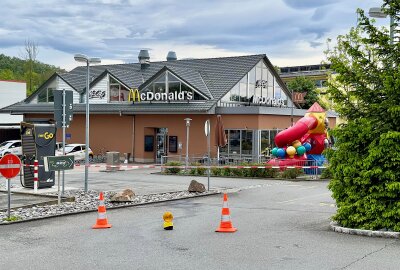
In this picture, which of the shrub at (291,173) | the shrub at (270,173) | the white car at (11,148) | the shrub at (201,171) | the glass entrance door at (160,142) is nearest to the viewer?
the shrub at (291,173)

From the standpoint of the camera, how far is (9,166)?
14148mm

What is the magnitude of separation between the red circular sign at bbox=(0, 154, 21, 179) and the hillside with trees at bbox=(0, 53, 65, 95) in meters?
70.9

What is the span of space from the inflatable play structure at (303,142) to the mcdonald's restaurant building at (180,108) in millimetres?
5378

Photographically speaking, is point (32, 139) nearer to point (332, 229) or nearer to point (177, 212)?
point (177, 212)

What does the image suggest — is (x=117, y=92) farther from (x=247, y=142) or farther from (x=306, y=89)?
(x=306, y=89)

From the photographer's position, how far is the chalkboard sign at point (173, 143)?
42.0 m

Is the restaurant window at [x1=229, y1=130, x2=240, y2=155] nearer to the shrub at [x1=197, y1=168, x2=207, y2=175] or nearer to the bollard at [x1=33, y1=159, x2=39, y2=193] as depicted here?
the shrub at [x1=197, y1=168, x2=207, y2=175]

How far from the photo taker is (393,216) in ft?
38.9

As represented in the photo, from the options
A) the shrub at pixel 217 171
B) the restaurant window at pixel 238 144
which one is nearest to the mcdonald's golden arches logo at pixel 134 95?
the restaurant window at pixel 238 144

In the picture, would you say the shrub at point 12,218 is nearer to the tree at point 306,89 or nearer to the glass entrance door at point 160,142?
the glass entrance door at point 160,142

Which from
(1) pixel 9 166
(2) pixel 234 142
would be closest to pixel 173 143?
(2) pixel 234 142

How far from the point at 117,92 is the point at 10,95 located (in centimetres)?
2129

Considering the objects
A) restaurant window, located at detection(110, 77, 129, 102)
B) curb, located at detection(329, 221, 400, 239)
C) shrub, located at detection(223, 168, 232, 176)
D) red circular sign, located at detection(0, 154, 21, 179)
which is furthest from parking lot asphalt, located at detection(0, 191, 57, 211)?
restaurant window, located at detection(110, 77, 129, 102)

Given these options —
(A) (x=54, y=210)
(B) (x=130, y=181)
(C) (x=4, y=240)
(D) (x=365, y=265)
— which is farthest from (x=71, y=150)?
(D) (x=365, y=265)
